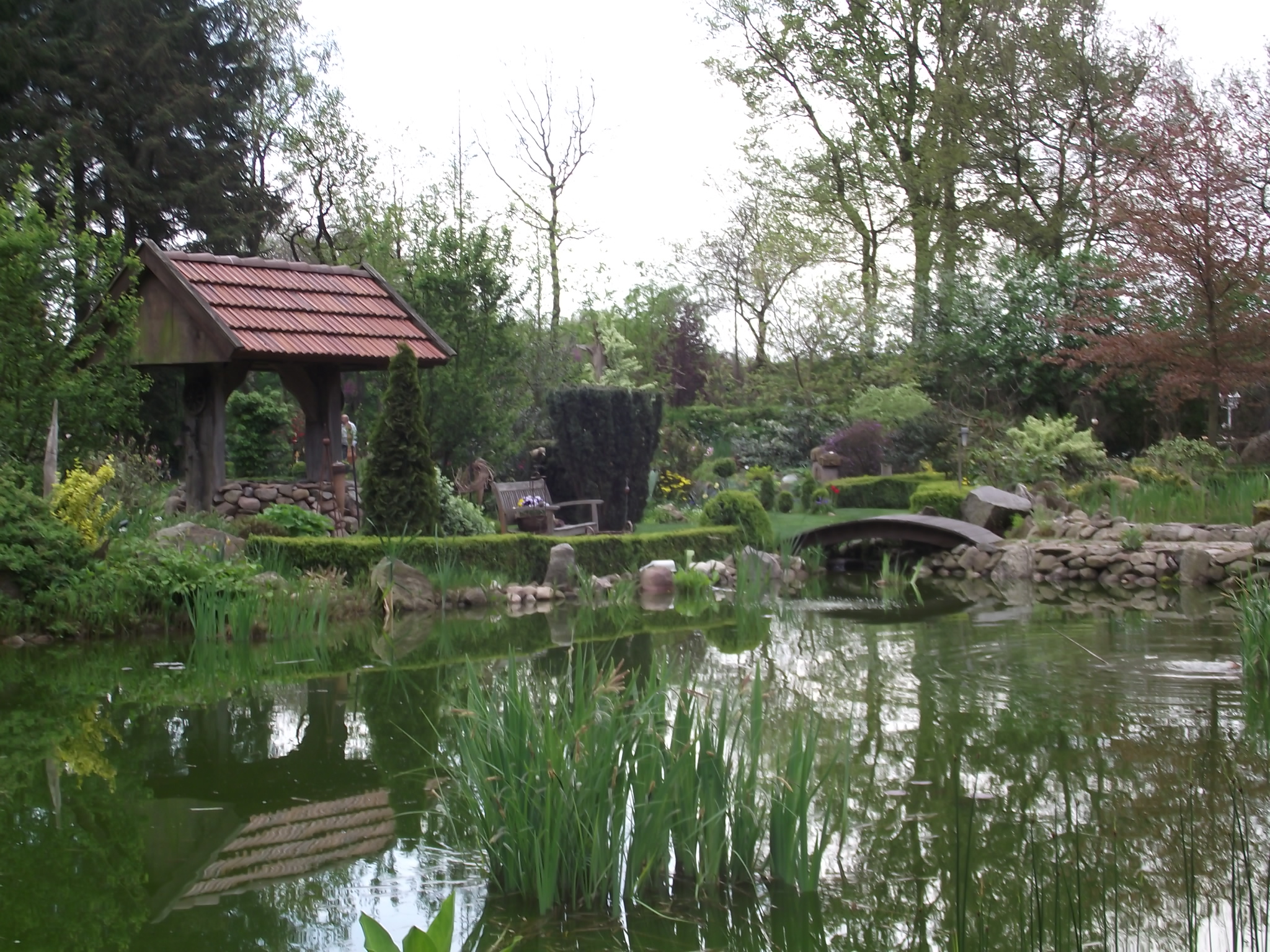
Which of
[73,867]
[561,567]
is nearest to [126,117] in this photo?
[561,567]

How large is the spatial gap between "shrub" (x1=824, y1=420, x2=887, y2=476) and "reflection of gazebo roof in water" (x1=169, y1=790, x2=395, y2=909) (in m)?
18.6

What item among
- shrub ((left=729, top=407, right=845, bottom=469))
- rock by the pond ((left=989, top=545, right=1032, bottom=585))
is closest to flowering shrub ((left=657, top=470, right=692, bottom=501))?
shrub ((left=729, top=407, right=845, bottom=469))

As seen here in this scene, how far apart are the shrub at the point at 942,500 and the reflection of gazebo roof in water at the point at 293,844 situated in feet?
44.8

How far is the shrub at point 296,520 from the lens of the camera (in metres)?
12.5

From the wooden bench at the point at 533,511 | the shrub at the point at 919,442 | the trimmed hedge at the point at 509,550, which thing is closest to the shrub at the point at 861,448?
the shrub at the point at 919,442

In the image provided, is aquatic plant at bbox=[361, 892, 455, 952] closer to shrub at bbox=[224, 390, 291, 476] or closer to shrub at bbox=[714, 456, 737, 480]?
shrub at bbox=[224, 390, 291, 476]

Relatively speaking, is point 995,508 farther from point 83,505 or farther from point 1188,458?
point 83,505

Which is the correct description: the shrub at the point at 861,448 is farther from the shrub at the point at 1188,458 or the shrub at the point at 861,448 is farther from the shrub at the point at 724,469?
the shrub at the point at 1188,458

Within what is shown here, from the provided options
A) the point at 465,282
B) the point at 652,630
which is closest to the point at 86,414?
the point at 652,630

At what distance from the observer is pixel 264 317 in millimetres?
12867

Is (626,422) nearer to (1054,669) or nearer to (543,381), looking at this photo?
(543,381)

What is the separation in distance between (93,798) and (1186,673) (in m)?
5.98

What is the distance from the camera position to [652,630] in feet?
32.9

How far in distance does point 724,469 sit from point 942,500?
569 cm
